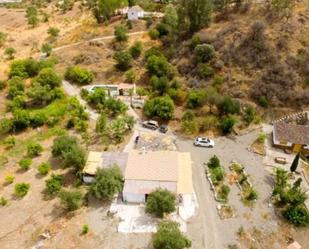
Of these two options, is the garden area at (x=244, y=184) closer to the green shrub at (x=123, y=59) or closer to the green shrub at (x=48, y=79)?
the green shrub at (x=123, y=59)

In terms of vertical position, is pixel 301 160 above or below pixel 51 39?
below

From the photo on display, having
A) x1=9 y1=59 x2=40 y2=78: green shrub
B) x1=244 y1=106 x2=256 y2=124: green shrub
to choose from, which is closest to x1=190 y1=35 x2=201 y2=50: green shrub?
x1=244 y1=106 x2=256 y2=124: green shrub

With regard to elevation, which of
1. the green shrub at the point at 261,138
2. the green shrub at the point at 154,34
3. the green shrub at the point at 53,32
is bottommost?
the green shrub at the point at 261,138

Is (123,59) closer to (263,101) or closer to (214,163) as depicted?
(263,101)

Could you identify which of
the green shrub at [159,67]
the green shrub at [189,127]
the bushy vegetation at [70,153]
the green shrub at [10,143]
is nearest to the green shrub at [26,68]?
the green shrub at [10,143]

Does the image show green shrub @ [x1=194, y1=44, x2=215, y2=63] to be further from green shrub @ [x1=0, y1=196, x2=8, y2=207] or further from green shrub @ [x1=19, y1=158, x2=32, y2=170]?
green shrub @ [x1=0, y1=196, x2=8, y2=207]

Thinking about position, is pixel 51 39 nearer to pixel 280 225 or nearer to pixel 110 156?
pixel 110 156

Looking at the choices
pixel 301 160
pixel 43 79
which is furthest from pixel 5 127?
pixel 301 160
